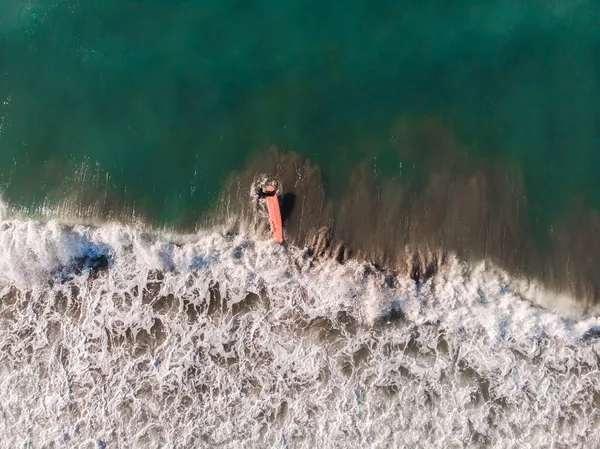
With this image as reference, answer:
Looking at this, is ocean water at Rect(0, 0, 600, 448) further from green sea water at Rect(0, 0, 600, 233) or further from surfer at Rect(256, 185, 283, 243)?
surfer at Rect(256, 185, 283, 243)

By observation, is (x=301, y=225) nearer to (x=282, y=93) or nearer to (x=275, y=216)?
(x=275, y=216)

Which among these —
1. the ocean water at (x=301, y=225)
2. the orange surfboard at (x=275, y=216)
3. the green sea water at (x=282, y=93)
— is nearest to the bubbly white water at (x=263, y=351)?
the ocean water at (x=301, y=225)

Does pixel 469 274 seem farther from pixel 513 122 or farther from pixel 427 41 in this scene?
pixel 427 41

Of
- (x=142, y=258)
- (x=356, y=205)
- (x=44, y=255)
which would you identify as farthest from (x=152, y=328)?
(x=356, y=205)

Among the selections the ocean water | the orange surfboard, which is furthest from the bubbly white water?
the orange surfboard

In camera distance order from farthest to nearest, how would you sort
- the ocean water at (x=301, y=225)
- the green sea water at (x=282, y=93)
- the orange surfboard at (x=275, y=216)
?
1. the green sea water at (x=282, y=93)
2. the orange surfboard at (x=275, y=216)
3. the ocean water at (x=301, y=225)

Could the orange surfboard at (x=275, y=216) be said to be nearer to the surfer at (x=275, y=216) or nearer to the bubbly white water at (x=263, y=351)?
the surfer at (x=275, y=216)
